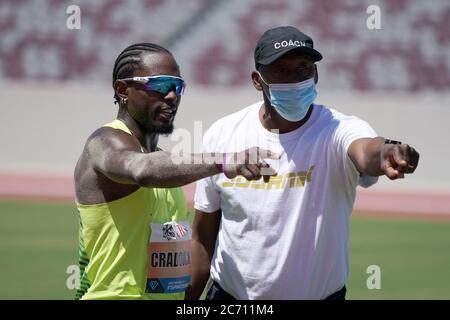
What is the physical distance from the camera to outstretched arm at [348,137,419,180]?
11.0 feet

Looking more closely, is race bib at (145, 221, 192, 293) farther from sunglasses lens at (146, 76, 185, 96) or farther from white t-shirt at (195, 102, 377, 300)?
sunglasses lens at (146, 76, 185, 96)

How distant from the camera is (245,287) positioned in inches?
175

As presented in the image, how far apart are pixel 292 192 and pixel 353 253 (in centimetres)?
908

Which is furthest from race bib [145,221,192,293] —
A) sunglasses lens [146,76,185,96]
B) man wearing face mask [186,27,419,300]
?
sunglasses lens [146,76,185,96]

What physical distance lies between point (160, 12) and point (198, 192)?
22033 mm

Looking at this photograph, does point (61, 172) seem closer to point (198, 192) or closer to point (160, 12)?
point (160, 12)

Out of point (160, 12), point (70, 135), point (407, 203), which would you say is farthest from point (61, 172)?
point (407, 203)

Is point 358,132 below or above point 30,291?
above

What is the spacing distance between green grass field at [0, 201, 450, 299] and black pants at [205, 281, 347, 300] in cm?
465

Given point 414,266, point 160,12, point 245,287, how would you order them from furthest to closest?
point 160,12 < point 414,266 < point 245,287

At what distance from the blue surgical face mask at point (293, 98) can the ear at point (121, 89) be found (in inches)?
31.8

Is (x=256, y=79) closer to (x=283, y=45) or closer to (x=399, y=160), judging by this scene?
(x=283, y=45)

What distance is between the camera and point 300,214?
168 inches

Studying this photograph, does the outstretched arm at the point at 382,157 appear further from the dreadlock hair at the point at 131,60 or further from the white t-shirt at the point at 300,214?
the dreadlock hair at the point at 131,60
